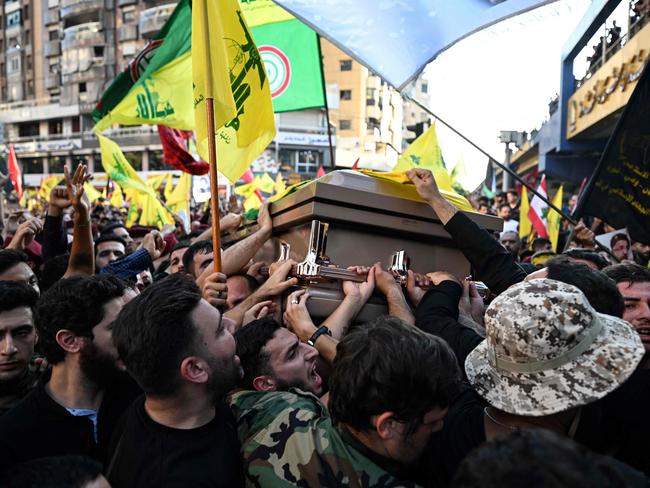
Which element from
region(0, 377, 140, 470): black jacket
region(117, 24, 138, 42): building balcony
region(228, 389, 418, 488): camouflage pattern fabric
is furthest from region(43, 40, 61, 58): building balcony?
region(228, 389, 418, 488): camouflage pattern fabric

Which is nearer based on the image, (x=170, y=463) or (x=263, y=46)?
(x=170, y=463)

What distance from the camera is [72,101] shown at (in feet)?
177

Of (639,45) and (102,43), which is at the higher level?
(102,43)

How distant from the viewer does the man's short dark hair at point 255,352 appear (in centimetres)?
225

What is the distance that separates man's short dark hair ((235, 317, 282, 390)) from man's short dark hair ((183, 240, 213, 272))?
7.00ft

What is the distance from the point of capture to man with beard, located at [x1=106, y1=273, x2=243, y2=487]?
5.63 feet

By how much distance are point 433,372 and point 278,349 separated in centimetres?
80

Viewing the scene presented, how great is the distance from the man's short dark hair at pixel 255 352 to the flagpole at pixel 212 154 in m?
0.57

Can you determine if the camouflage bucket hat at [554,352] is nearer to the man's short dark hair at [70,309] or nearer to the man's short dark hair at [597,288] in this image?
the man's short dark hair at [597,288]

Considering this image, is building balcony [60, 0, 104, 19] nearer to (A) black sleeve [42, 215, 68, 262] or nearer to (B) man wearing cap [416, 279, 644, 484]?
(A) black sleeve [42, 215, 68, 262]

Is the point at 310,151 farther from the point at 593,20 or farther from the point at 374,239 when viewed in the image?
the point at 374,239

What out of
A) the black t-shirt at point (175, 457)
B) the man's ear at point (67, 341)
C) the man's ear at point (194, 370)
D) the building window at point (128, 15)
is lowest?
the black t-shirt at point (175, 457)

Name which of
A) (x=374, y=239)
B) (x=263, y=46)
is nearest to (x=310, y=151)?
(x=263, y=46)

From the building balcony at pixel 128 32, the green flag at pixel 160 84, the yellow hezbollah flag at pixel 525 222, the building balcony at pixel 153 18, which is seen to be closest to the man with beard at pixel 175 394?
the green flag at pixel 160 84
